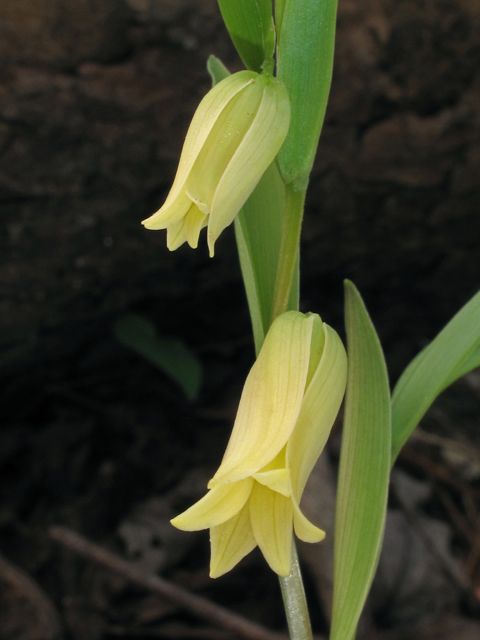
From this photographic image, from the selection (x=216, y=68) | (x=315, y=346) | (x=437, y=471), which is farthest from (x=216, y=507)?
(x=437, y=471)

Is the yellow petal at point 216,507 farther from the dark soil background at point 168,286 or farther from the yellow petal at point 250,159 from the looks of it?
the dark soil background at point 168,286

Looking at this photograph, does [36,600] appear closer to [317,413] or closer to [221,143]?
[317,413]

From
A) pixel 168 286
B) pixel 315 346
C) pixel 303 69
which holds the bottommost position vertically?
pixel 315 346

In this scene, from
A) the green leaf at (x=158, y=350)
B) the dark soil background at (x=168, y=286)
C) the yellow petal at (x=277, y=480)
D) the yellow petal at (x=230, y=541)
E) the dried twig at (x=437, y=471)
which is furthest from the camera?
the dried twig at (x=437, y=471)

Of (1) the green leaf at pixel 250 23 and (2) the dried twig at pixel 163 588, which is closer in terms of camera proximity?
(1) the green leaf at pixel 250 23

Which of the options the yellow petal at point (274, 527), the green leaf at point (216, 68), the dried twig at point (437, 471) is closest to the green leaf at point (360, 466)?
the yellow petal at point (274, 527)

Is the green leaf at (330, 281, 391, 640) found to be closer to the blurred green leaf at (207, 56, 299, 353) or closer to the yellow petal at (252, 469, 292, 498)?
the blurred green leaf at (207, 56, 299, 353)
